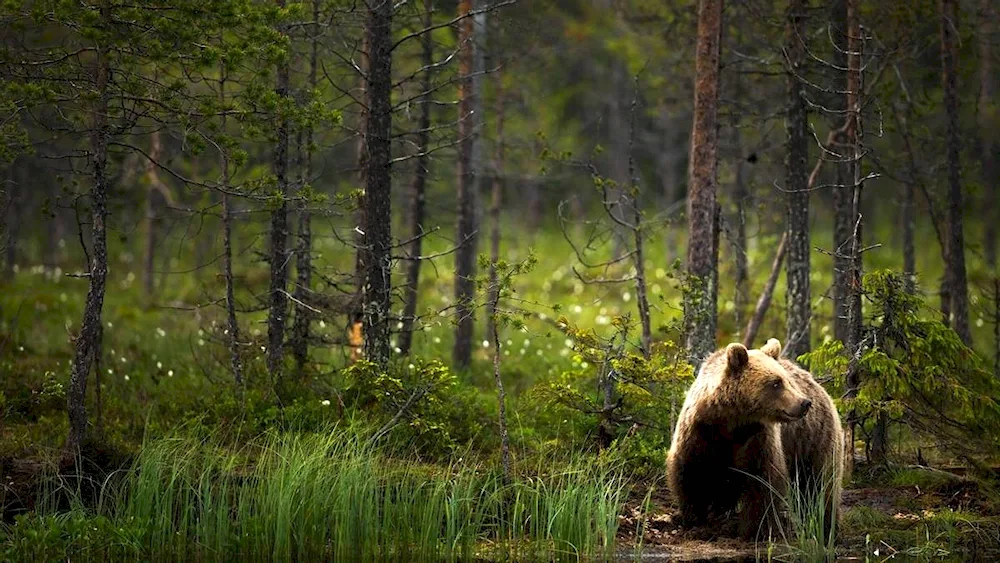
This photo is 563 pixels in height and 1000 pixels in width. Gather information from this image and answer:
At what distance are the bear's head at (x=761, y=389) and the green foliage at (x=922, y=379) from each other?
90.1 inches

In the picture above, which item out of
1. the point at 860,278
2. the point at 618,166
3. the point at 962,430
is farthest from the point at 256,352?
the point at 618,166

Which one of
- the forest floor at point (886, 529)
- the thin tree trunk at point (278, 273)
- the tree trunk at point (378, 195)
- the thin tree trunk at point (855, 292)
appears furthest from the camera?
the thin tree trunk at point (278, 273)

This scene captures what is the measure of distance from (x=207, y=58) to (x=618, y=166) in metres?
28.8

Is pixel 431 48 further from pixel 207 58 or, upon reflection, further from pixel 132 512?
pixel 132 512

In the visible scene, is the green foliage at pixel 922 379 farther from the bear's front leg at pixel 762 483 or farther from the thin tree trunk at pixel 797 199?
the thin tree trunk at pixel 797 199

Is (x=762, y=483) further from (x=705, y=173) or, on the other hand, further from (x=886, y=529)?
(x=705, y=173)

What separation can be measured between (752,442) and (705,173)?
15.7 ft

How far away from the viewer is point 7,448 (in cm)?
1098

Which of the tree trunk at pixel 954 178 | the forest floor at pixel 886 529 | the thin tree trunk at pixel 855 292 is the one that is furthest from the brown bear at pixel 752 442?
the tree trunk at pixel 954 178

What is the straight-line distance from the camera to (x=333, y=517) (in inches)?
368

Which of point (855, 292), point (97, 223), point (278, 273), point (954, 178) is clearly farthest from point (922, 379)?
point (97, 223)

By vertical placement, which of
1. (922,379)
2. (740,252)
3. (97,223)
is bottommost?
(922,379)

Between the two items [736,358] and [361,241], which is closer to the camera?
[736,358]

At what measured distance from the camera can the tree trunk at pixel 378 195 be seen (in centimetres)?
1229
